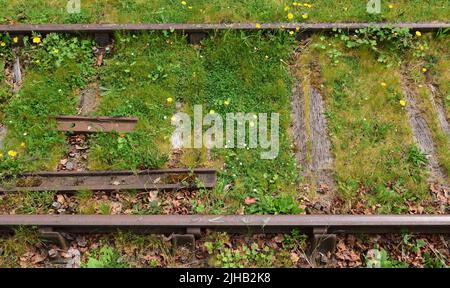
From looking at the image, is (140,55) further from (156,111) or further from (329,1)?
(329,1)

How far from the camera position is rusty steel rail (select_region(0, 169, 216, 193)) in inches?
192

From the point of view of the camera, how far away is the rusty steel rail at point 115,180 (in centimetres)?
488

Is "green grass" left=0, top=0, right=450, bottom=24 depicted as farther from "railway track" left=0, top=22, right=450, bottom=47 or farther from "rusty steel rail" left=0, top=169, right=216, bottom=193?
"rusty steel rail" left=0, top=169, right=216, bottom=193

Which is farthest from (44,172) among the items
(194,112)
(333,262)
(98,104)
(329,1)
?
(329,1)

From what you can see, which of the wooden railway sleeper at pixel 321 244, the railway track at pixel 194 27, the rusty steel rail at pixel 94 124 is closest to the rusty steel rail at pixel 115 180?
the rusty steel rail at pixel 94 124

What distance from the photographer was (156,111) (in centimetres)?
550

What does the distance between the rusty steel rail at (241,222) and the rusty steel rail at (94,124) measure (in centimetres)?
127

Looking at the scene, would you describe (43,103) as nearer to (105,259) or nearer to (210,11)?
(105,259)

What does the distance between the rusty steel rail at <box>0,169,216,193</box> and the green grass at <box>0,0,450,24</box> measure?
2.45 metres

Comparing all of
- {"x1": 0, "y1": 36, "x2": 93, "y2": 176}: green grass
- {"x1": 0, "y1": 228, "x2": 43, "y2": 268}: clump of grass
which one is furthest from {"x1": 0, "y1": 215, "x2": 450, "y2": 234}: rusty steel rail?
{"x1": 0, "y1": 36, "x2": 93, "y2": 176}: green grass

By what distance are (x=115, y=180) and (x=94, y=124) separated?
33.8 inches

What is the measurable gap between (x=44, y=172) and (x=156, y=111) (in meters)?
1.47

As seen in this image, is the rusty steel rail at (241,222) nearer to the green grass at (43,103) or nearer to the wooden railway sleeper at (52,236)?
the wooden railway sleeper at (52,236)

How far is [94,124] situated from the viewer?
213 inches
